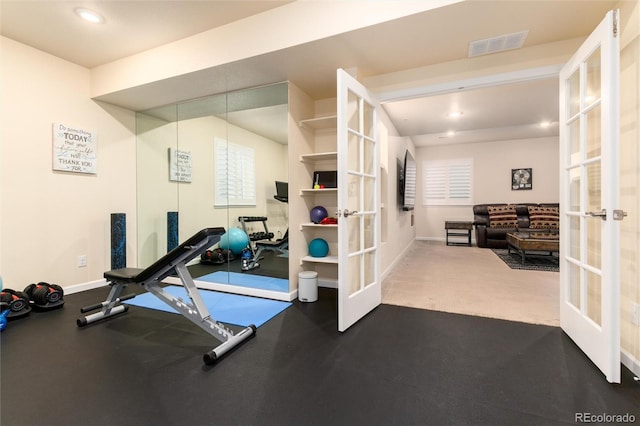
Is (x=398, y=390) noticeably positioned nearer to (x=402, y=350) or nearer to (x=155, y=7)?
(x=402, y=350)

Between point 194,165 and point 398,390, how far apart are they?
3.44 metres

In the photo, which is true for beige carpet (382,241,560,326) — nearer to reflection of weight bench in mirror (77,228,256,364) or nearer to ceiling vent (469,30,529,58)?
reflection of weight bench in mirror (77,228,256,364)

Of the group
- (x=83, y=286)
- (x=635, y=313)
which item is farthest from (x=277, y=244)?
(x=635, y=313)

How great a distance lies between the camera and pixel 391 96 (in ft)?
9.43

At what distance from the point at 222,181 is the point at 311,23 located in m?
2.07

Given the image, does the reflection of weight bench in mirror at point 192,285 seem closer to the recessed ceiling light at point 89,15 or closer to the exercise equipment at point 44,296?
the exercise equipment at point 44,296

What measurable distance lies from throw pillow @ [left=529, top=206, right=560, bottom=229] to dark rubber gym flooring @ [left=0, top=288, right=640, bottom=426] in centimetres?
504

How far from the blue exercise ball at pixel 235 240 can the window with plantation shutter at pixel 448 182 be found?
5887 mm

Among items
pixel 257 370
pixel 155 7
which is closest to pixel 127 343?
pixel 257 370

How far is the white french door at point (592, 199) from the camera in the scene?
62.5 inches

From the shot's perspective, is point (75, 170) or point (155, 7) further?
point (75, 170)

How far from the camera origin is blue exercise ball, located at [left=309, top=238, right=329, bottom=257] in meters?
3.29

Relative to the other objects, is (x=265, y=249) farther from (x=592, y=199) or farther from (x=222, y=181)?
(x=592, y=199)

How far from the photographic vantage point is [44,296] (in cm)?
274
